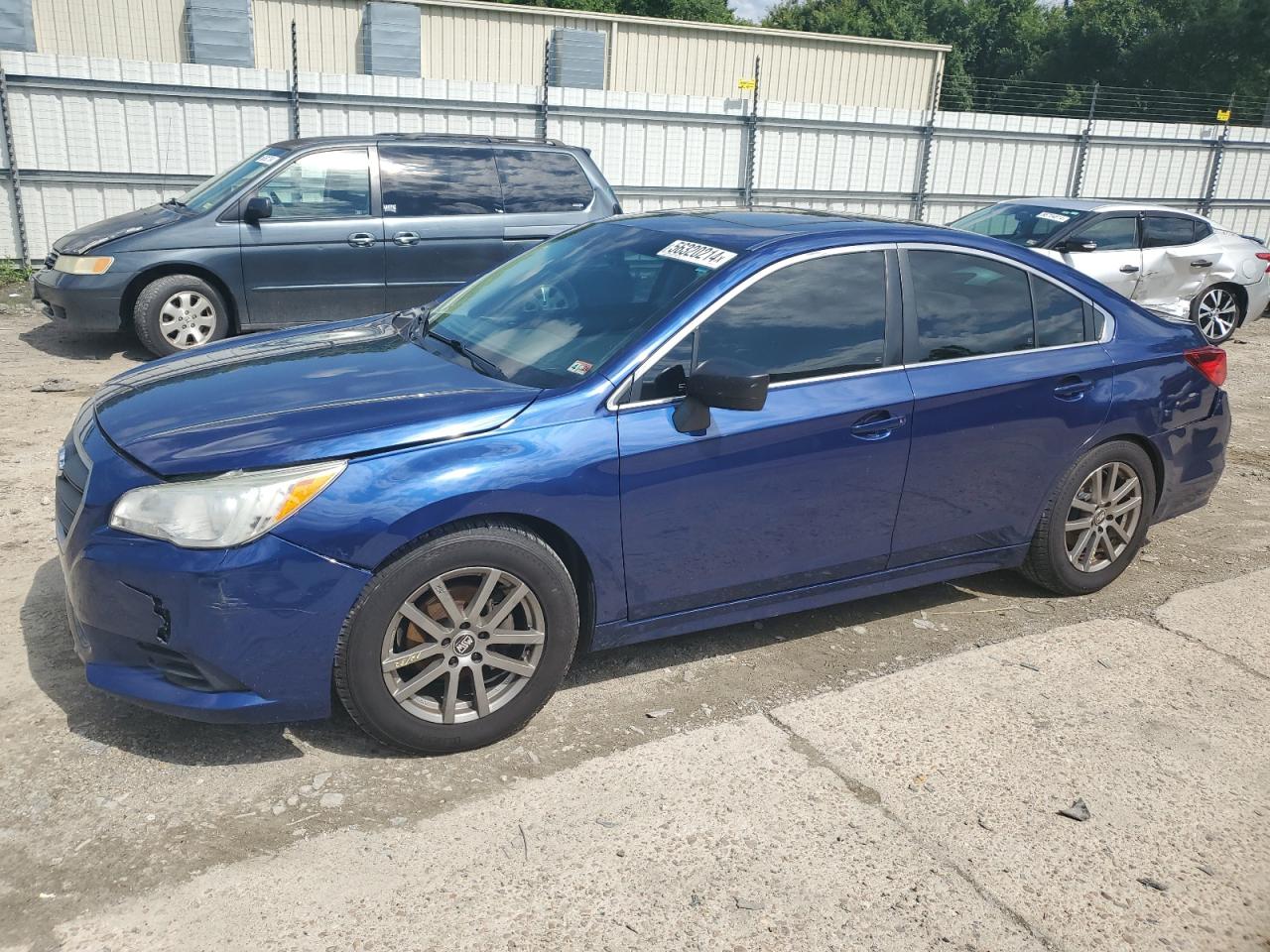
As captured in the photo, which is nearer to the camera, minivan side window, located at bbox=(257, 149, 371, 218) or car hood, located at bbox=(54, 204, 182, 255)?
car hood, located at bbox=(54, 204, 182, 255)

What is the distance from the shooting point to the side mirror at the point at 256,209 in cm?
858

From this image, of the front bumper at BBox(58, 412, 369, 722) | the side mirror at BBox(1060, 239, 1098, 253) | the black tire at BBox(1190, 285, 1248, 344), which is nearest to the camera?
the front bumper at BBox(58, 412, 369, 722)

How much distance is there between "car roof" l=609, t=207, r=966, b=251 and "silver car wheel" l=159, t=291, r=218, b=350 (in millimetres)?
5234

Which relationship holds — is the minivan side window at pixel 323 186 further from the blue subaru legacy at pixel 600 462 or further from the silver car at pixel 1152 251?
the silver car at pixel 1152 251

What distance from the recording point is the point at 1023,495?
4539 millimetres

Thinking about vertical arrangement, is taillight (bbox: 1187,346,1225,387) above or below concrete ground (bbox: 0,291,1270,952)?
above

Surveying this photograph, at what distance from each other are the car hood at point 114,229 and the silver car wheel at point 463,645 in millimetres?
6533

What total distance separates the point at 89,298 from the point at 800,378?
6.62 meters

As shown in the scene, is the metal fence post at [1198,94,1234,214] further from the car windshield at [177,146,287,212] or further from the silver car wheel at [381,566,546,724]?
the silver car wheel at [381,566,546,724]

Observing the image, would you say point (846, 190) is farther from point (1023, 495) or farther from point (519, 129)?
point (1023, 495)

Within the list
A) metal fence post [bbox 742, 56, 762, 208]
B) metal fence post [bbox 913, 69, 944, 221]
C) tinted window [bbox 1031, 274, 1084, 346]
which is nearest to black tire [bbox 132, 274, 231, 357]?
tinted window [bbox 1031, 274, 1084, 346]

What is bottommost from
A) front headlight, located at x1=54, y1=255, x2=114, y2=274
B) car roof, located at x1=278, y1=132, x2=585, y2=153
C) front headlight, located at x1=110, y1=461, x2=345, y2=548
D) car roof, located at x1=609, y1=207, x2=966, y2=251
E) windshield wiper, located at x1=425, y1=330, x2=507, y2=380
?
front headlight, located at x1=54, y1=255, x2=114, y2=274

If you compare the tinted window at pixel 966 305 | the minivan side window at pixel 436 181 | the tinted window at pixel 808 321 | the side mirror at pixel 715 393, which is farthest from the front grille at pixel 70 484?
the minivan side window at pixel 436 181

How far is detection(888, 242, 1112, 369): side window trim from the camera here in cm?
419
